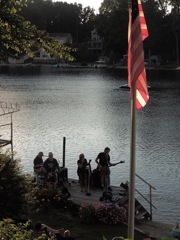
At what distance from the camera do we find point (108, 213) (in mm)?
15656

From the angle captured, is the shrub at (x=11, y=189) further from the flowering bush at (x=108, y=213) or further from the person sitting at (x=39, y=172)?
the person sitting at (x=39, y=172)

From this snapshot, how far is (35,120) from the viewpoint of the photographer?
4616 centimetres

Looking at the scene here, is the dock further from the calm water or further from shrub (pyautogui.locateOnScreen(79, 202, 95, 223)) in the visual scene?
the calm water

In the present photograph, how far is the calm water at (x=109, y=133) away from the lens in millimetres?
26503

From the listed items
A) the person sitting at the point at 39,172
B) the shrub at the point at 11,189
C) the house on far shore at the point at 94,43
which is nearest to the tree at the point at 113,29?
the house on far shore at the point at 94,43

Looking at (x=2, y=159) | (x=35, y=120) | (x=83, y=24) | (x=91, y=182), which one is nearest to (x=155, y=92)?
(x=35, y=120)

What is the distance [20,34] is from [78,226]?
23.3 feet

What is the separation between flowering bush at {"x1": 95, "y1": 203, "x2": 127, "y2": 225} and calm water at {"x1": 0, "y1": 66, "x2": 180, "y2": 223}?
489 cm

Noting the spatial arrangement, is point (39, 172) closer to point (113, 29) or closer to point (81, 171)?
point (81, 171)

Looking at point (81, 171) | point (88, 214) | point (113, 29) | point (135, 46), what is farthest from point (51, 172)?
point (113, 29)

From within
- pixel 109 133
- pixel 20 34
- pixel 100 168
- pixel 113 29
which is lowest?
pixel 109 133

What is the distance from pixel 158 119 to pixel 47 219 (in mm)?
32076

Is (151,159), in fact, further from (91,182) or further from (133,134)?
(133,134)

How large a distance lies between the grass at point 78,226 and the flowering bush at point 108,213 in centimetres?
18
